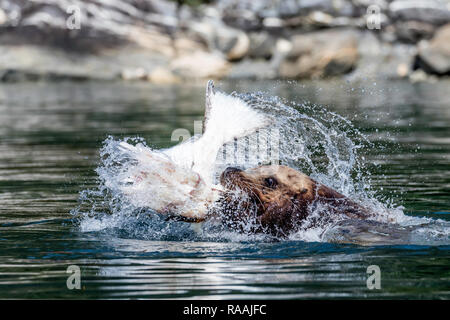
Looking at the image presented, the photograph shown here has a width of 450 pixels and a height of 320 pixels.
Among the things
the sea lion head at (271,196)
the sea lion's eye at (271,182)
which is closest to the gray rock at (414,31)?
the sea lion head at (271,196)

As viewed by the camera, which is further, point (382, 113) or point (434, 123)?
point (382, 113)

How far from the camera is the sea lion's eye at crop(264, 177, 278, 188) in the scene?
6754 millimetres

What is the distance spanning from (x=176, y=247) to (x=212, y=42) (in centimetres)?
3193

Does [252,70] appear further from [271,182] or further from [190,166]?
[190,166]

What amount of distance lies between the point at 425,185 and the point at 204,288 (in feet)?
17.4

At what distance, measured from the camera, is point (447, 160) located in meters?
12.1

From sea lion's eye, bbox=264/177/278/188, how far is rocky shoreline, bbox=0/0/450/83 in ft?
93.2

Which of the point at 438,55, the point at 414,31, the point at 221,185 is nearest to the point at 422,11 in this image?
the point at 414,31

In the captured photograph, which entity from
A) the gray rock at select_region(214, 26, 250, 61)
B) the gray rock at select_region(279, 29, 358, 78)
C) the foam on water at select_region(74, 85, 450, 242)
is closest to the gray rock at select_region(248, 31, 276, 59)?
the gray rock at select_region(214, 26, 250, 61)

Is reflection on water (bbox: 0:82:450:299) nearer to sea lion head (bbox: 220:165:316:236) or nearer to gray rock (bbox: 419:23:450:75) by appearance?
sea lion head (bbox: 220:165:316:236)

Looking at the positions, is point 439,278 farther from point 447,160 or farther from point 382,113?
point 382,113

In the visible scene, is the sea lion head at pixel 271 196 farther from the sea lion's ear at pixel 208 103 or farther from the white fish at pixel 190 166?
the sea lion's ear at pixel 208 103

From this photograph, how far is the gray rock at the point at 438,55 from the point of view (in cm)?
3438
